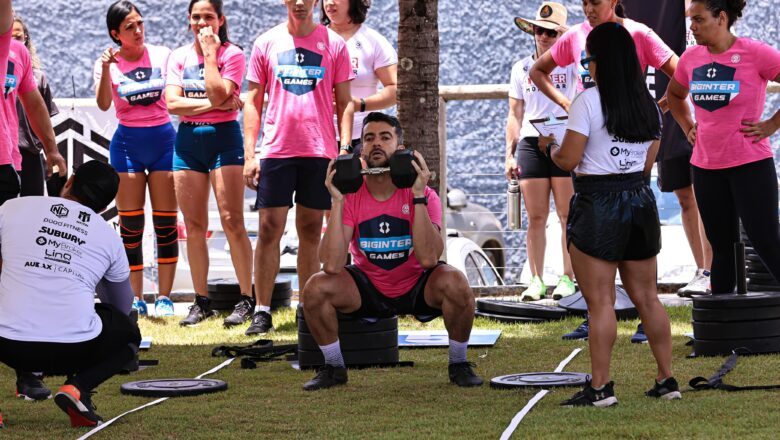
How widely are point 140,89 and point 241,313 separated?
165 cm

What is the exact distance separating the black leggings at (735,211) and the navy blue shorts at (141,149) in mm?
3567

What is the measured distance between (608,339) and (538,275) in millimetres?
3684

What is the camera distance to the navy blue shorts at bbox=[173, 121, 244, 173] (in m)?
8.08

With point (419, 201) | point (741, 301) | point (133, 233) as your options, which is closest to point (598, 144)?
point (419, 201)

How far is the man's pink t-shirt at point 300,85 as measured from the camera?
24.7ft

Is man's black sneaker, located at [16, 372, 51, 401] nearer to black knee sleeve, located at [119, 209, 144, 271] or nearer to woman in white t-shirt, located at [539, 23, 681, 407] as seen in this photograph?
woman in white t-shirt, located at [539, 23, 681, 407]

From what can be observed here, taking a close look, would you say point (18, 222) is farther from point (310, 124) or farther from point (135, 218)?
point (135, 218)

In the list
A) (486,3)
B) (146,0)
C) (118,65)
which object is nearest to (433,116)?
(118,65)

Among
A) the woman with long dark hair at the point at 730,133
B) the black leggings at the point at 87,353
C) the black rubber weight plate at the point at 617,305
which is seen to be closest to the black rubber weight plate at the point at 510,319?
the black rubber weight plate at the point at 617,305

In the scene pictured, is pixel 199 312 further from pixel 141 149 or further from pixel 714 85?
pixel 714 85

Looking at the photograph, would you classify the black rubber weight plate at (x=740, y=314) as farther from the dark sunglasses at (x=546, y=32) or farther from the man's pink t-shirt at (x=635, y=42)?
the dark sunglasses at (x=546, y=32)

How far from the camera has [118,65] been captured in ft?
27.8

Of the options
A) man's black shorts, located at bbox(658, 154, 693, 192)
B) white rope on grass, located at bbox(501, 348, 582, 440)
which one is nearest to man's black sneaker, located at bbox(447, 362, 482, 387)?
white rope on grass, located at bbox(501, 348, 582, 440)

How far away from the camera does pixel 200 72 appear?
816cm
